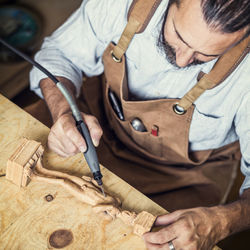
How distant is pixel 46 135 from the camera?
1.02 meters

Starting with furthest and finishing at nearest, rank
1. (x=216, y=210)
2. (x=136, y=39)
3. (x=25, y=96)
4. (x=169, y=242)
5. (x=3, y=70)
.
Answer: (x=25, y=96)
(x=3, y=70)
(x=136, y=39)
(x=216, y=210)
(x=169, y=242)

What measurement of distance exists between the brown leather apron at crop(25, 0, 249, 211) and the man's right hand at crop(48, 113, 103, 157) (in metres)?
0.21

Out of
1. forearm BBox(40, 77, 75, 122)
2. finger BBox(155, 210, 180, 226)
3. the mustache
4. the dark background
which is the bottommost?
the dark background

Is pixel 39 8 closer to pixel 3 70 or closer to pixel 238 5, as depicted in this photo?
pixel 3 70

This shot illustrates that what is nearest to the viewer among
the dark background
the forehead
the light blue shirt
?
the forehead

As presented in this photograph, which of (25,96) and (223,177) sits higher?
(223,177)

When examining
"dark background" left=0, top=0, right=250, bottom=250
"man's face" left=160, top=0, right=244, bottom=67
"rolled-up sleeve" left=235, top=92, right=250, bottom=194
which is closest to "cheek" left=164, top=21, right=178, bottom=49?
"man's face" left=160, top=0, right=244, bottom=67

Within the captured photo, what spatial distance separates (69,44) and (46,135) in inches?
15.8

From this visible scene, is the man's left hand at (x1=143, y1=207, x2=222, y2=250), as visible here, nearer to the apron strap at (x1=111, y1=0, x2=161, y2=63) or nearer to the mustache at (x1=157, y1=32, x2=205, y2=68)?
the mustache at (x1=157, y1=32, x2=205, y2=68)

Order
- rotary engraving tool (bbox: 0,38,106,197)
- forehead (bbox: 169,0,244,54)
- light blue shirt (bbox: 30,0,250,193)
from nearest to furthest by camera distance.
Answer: forehead (bbox: 169,0,244,54) < rotary engraving tool (bbox: 0,38,106,197) < light blue shirt (bbox: 30,0,250,193)

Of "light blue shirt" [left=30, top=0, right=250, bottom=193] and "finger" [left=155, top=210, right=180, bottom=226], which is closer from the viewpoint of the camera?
"finger" [left=155, top=210, right=180, bottom=226]

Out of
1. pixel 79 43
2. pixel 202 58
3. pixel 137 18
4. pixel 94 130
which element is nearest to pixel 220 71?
pixel 202 58

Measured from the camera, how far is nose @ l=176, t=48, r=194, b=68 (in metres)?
0.93

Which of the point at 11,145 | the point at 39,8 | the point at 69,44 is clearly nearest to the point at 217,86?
the point at 69,44
